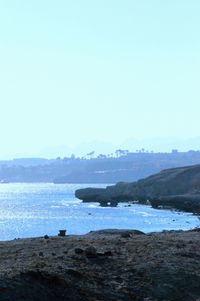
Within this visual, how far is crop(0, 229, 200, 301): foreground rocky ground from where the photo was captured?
14.2m

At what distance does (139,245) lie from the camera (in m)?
20.6

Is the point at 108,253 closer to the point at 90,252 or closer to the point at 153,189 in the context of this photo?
the point at 90,252

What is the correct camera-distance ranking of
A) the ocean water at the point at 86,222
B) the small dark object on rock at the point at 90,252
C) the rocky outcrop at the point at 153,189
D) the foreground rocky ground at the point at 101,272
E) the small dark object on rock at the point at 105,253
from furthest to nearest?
1. the rocky outcrop at the point at 153,189
2. the ocean water at the point at 86,222
3. the small dark object on rock at the point at 105,253
4. the small dark object on rock at the point at 90,252
5. the foreground rocky ground at the point at 101,272

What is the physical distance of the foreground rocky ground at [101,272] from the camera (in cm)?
1417

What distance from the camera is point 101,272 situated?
16500 mm

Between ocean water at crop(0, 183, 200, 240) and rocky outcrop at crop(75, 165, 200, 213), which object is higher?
rocky outcrop at crop(75, 165, 200, 213)

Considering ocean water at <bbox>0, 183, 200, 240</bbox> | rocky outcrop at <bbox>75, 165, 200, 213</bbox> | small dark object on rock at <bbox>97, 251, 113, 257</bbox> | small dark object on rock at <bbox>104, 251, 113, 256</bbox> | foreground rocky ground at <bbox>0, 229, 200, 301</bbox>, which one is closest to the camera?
foreground rocky ground at <bbox>0, 229, 200, 301</bbox>

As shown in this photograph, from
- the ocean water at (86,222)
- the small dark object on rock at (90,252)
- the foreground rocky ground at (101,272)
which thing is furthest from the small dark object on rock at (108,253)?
the ocean water at (86,222)

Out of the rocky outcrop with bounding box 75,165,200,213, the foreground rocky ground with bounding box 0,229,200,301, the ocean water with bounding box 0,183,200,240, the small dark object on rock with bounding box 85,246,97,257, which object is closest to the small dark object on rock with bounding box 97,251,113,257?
the foreground rocky ground with bounding box 0,229,200,301

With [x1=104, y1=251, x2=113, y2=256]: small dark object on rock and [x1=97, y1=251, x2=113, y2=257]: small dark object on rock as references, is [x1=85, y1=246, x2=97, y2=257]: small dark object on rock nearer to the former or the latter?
[x1=97, y1=251, x2=113, y2=257]: small dark object on rock

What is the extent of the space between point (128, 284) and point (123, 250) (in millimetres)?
3610

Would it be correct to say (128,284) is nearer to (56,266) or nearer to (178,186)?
(56,266)

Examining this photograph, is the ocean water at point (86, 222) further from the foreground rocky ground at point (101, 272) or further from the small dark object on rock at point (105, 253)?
the small dark object on rock at point (105, 253)

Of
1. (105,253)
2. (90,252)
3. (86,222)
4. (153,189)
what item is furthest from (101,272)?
(153,189)
